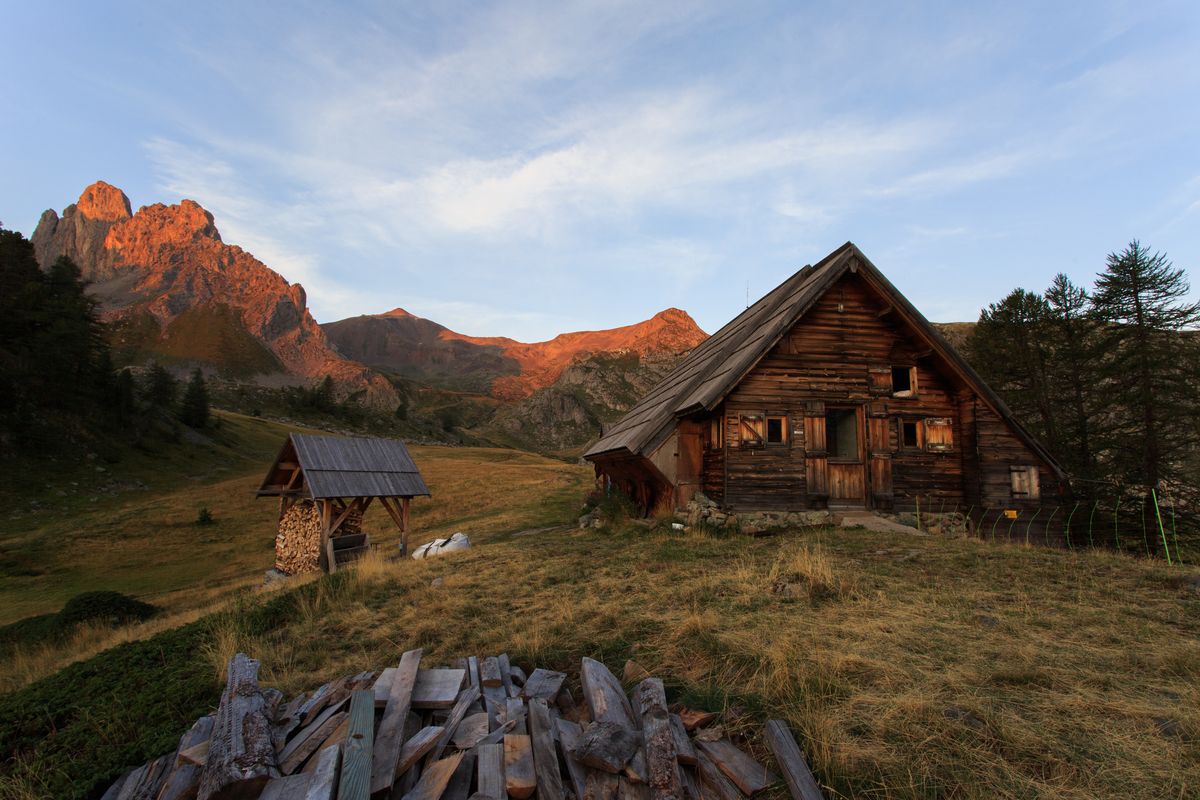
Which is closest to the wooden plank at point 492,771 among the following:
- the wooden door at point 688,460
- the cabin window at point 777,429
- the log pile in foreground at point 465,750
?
the log pile in foreground at point 465,750

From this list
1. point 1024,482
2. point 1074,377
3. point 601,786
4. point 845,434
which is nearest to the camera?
point 601,786

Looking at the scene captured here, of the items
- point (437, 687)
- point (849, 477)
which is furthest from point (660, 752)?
point (849, 477)

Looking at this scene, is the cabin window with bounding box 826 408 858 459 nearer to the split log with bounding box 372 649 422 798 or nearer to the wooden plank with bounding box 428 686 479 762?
the wooden plank with bounding box 428 686 479 762

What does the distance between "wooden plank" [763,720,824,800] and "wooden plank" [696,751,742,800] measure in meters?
0.34

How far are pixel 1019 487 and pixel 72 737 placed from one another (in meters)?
19.2

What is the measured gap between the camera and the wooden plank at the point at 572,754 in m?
3.64

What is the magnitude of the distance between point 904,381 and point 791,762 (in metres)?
15.4

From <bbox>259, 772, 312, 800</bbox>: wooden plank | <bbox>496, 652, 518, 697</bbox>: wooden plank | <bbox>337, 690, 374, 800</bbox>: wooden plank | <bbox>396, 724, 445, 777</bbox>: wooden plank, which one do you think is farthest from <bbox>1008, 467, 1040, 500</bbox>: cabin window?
<bbox>259, 772, 312, 800</bbox>: wooden plank

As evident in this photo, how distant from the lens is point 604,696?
4.53 meters

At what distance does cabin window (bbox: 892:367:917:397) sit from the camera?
1546cm

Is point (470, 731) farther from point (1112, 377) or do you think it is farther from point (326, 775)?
point (1112, 377)

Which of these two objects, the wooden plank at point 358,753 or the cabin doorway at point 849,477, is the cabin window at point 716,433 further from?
the wooden plank at point 358,753

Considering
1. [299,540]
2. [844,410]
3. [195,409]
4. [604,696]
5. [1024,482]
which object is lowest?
[299,540]

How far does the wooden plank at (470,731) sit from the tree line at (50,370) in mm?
45243
